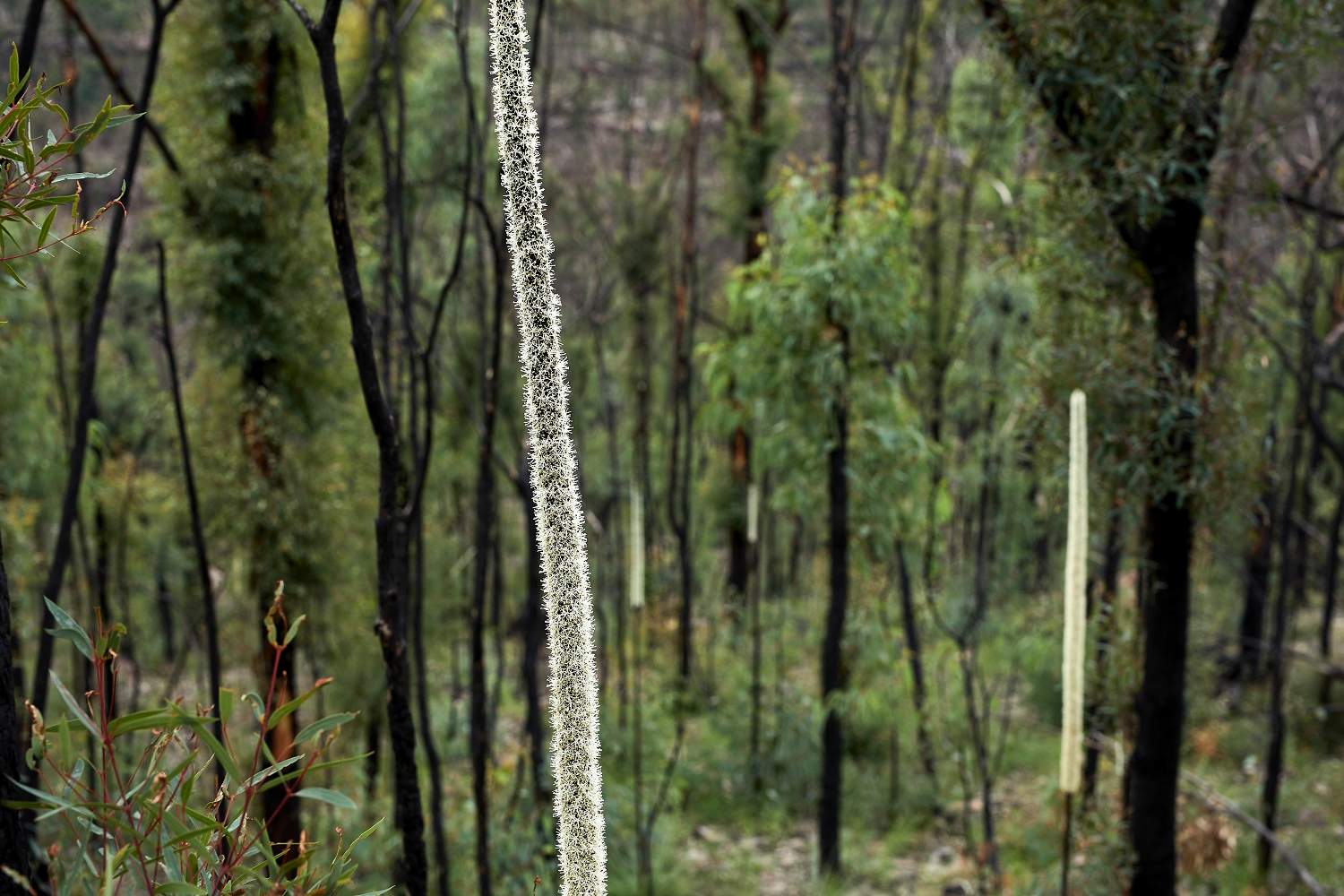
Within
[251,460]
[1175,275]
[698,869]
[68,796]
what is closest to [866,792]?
[698,869]

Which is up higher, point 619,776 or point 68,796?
point 68,796

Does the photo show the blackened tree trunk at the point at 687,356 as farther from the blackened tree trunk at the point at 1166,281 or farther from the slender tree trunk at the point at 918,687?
the blackened tree trunk at the point at 1166,281

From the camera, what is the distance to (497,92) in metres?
0.65

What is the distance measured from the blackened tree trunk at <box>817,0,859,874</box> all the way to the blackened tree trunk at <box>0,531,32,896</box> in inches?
209

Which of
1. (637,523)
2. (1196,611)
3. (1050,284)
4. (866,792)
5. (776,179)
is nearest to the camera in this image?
(1050,284)

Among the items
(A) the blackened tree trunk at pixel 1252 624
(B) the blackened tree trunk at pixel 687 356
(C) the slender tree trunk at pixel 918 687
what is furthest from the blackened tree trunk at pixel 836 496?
(A) the blackened tree trunk at pixel 1252 624

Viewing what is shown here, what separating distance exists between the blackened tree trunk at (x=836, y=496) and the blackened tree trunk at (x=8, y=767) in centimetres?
531

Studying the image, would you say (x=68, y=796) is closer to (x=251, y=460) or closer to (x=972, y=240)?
(x=251, y=460)

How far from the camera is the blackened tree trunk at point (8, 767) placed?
779mm

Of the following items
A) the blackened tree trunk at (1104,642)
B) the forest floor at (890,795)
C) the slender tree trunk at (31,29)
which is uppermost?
the slender tree trunk at (31,29)

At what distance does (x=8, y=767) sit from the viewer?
31.3 inches

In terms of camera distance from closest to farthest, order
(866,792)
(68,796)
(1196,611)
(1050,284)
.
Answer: (68,796), (1050,284), (866,792), (1196,611)

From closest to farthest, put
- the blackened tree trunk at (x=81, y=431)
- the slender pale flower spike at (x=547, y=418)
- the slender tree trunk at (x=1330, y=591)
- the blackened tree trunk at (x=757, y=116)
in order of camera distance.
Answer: the slender pale flower spike at (x=547, y=418) < the blackened tree trunk at (x=81, y=431) < the slender tree trunk at (x=1330, y=591) < the blackened tree trunk at (x=757, y=116)

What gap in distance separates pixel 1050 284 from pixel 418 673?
2490mm
